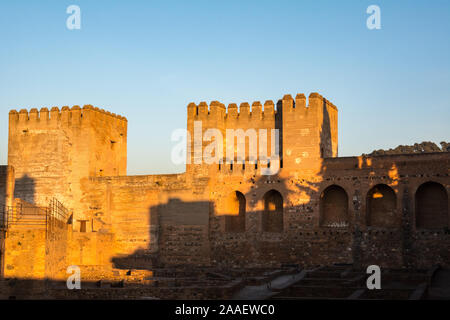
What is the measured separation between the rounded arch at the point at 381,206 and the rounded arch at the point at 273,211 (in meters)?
3.74

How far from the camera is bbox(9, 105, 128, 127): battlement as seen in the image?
28.7 m

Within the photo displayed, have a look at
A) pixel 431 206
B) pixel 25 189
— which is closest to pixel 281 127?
pixel 431 206

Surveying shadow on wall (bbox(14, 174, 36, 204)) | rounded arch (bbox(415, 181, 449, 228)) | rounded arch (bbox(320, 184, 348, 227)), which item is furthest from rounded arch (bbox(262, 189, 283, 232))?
Answer: shadow on wall (bbox(14, 174, 36, 204))

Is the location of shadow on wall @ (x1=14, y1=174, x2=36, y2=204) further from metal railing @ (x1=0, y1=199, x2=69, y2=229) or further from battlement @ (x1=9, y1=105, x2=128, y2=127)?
metal railing @ (x1=0, y1=199, x2=69, y2=229)

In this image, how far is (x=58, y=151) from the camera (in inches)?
1126

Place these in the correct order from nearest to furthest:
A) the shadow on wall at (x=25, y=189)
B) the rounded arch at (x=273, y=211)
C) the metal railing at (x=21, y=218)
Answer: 1. the metal railing at (x=21, y=218)
2. the rounded arch at (x=273, y=211)
3. the shadow on wall at (x=25, y=189)

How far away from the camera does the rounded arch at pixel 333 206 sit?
79.4ft

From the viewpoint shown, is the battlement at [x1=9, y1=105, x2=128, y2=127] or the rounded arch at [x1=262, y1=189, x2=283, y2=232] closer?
the rounded arch at [x1=262, y1=189, x2=283, y2=232]

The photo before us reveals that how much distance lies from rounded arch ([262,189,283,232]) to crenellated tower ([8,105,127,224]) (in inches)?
321

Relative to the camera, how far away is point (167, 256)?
1038 inches

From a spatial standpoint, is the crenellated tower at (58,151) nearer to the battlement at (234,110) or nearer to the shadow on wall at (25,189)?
the shadow on wall at (25,189)

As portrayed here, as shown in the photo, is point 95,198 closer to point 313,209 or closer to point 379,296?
point 313,209

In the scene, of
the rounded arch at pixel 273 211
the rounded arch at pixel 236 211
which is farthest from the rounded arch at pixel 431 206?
the rounded arch at pixel 236 211

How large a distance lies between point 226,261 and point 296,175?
4.47 meters
